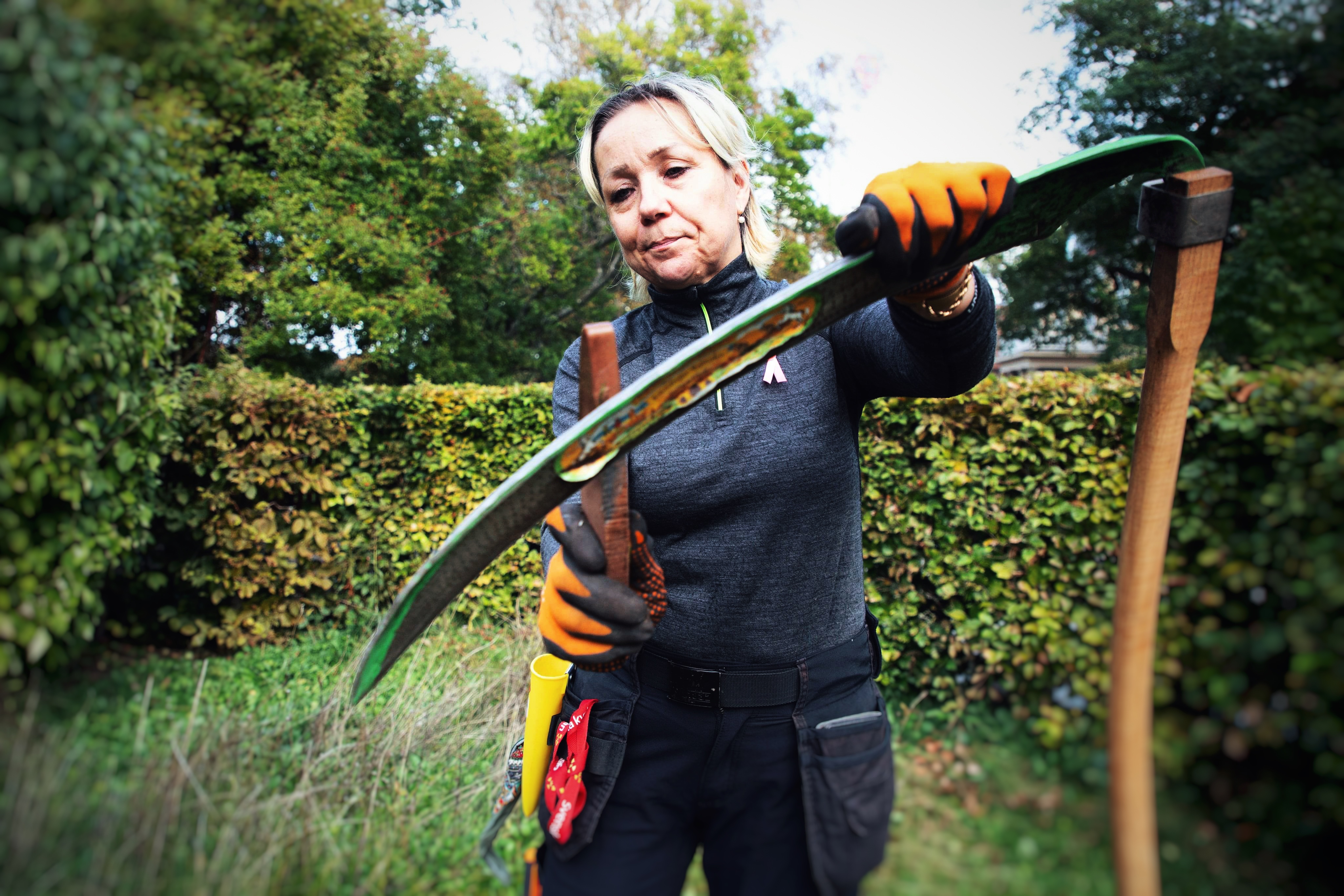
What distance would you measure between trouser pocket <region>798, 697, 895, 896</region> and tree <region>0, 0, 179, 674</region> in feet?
3.98

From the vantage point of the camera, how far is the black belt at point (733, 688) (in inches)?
52.6

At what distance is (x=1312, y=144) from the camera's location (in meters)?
0.78

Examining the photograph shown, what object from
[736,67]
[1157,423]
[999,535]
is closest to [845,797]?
[1157,423]

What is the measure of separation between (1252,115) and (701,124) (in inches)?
39.5

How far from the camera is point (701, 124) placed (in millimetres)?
1501

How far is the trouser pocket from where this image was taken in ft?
3.97

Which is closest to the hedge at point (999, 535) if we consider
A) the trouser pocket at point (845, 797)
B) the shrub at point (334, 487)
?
the shrub at point (334, 487)

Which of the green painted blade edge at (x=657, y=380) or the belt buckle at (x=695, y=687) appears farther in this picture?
the belt buckle at (x=695, y=687)

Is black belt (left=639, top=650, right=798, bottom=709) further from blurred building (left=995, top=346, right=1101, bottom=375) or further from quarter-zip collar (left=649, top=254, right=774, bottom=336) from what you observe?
blurred building (left=995, top=346, right=1101, bottom=375)

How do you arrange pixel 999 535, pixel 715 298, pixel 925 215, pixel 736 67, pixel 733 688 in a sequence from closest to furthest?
1. pixel 925 215
2. pixel 733 688
3. pixel 715 298
4. pixel 999 535
5. pixel 736 67

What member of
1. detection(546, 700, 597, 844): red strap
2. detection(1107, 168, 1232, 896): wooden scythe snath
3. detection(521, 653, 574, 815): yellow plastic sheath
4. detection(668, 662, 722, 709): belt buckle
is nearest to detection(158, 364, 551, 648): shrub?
detection(521, 653, 574, 815): yellow plastic sheath

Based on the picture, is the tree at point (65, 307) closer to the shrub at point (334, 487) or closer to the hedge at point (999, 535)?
the hedge at point (999, 535)

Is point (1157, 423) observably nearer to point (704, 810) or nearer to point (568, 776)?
point (704, 810)

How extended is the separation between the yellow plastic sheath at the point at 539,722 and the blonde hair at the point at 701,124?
106cm
